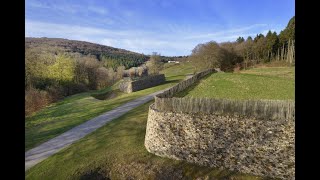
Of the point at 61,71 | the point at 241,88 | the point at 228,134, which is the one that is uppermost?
the point at 61,71

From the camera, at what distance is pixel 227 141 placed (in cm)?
1627

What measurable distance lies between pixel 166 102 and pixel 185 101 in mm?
1450

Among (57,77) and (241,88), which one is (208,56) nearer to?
(241,88)

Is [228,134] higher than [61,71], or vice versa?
[61,71]

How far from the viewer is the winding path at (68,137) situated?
20.0 m

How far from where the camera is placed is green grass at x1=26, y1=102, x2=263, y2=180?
16.5 metres

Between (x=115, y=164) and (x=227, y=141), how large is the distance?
282 inches

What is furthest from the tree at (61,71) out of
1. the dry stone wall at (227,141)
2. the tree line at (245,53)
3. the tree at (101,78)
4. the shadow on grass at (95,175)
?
the shadow on grass at (95,175)

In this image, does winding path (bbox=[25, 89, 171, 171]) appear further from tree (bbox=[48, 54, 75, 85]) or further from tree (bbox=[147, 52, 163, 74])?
tree (bbox=[147, 52, 163, 74])

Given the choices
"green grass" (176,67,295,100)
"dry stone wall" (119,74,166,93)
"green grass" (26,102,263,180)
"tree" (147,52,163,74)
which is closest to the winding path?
"green grass" (26,102,263,180)

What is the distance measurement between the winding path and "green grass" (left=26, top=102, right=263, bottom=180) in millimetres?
918

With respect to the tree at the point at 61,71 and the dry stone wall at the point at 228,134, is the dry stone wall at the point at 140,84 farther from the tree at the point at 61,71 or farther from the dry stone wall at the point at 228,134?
the dry stone wall at the point at 228,134

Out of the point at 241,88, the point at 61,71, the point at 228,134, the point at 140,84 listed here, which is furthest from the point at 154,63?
the point at 228,134
